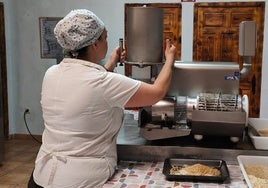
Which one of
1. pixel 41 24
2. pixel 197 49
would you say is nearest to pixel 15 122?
pixel 41 24

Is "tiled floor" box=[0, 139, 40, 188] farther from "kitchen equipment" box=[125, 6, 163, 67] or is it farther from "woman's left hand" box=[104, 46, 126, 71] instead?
"kitchen equipment" box=[125, 6, 163, 67]

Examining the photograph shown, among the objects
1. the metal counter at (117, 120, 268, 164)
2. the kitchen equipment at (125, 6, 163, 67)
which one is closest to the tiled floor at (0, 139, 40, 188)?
the metal counter at (117, 120, 268, 164)

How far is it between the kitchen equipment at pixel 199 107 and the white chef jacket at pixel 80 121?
35 centimetres

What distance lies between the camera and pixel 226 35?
425 cm

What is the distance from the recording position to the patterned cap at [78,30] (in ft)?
4.49

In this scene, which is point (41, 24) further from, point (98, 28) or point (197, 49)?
point (98, 28)

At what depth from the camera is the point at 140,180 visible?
1.46 m

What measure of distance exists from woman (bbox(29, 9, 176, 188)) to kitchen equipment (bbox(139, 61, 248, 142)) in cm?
30

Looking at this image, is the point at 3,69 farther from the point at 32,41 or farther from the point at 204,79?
the point at 204,79

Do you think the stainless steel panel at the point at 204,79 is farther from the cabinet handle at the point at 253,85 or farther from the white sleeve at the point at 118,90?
the cabinet handle at the point at 253,85

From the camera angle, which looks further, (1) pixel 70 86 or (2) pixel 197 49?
(2) pixel 197 49

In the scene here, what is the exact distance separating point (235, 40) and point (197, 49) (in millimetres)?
448

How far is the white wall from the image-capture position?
444 cm

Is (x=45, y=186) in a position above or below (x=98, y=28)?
below
